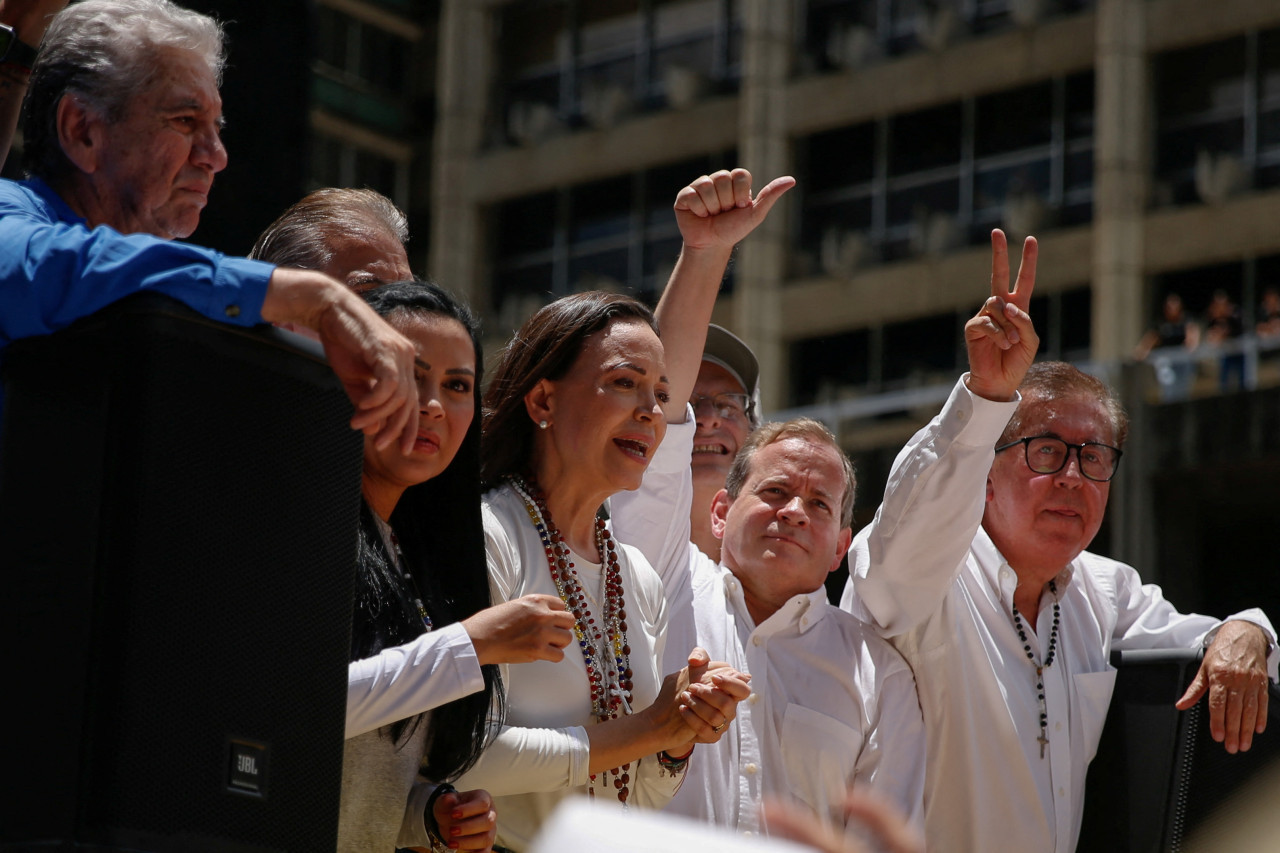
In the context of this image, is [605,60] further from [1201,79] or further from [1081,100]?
[1201,79]

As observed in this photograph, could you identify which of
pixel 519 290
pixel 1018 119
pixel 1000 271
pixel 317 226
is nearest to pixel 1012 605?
pixel 1000 271

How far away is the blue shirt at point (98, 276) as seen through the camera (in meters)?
2.37

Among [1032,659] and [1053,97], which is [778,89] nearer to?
[1053,97]

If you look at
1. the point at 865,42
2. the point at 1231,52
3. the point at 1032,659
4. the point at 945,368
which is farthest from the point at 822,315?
the point at 1032,659

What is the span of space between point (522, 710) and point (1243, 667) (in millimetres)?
1812

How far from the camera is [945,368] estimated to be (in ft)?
69.8

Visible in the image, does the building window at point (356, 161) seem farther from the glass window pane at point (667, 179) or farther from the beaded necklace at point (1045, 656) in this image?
the beaded necklace at point (1045, 656)

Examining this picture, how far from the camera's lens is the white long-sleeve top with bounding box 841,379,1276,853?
4023mm

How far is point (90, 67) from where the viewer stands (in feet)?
9.07

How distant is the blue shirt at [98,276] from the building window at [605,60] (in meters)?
→ 21.4

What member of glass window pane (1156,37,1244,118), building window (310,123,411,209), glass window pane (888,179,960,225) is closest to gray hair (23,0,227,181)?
glass window pane (1156,37,1244,118)

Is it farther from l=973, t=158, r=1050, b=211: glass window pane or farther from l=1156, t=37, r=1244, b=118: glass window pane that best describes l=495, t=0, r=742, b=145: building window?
l=1156, t=37, r=1244, b=118: glass window pane

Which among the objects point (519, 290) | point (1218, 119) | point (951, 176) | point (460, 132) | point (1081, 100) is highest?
point (460, 132)

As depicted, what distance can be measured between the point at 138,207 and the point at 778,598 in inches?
75.0
